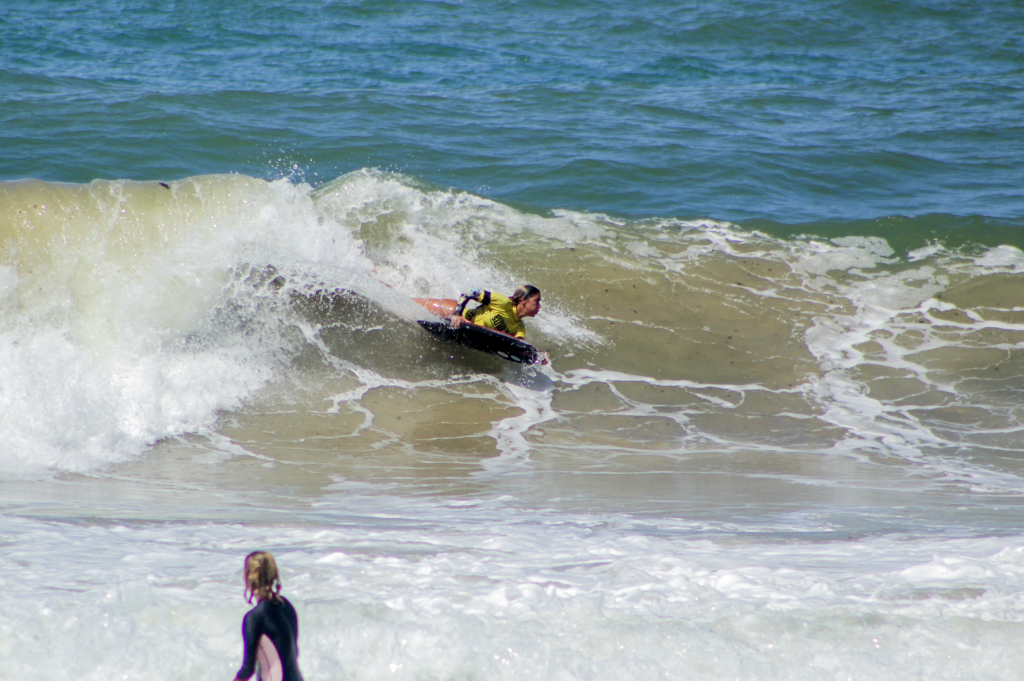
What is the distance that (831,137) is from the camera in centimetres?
1570

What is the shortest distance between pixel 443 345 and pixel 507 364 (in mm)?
604

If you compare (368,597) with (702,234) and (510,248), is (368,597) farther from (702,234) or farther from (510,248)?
(702,234)

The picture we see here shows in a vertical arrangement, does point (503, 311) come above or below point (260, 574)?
below

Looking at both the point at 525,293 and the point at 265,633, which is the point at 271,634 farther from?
→ the point at 525,293

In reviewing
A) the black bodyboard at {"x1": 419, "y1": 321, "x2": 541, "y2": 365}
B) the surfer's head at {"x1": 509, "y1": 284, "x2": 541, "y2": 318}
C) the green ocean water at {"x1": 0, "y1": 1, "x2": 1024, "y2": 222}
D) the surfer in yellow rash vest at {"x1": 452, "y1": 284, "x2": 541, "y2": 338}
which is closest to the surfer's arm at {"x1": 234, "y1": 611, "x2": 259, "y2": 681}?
the black bodyboard at {"x1": 419, "y1": 321, "x2": 541, "y2": 365}

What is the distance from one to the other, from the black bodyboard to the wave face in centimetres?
17

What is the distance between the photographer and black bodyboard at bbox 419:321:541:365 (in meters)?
7.87

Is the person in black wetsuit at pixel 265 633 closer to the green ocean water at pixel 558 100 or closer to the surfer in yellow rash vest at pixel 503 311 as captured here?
the surfer in yellow rash vest at pixel 503 311

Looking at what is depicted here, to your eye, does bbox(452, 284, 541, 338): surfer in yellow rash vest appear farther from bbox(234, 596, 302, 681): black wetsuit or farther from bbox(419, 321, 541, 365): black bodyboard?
bbox(234, 596, 302, 681): black wetsuit

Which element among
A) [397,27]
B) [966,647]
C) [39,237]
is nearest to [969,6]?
[397,27]

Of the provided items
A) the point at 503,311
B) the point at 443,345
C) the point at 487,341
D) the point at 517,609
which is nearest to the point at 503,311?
the point at 503,311

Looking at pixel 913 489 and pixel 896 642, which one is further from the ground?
pixel 896 642

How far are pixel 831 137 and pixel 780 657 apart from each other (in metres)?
14.4

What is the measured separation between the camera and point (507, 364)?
27.0 ft
